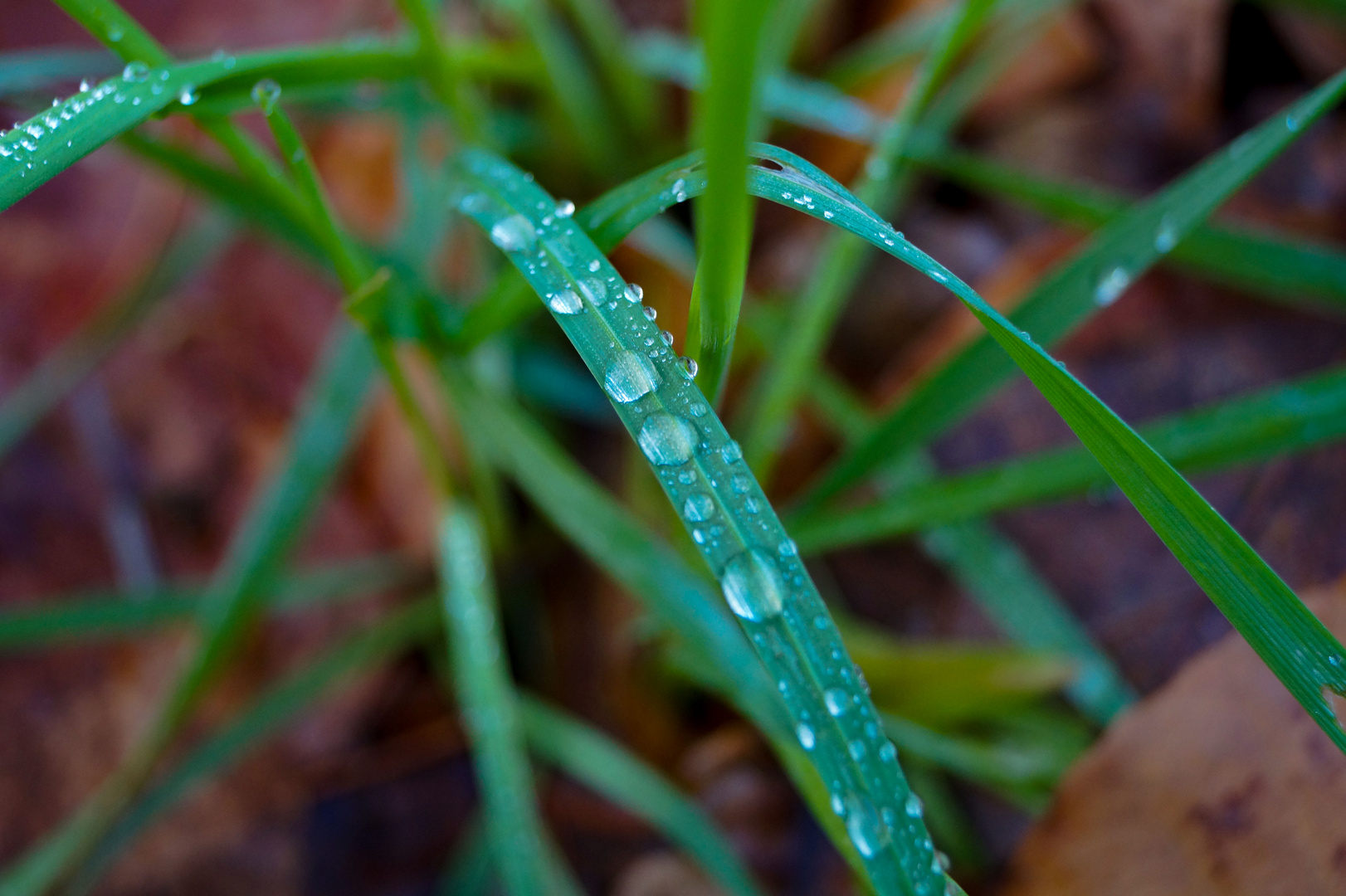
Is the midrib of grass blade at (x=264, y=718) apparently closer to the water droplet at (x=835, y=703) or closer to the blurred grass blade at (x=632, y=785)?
the blurred grass blade at (x=632, y=785)

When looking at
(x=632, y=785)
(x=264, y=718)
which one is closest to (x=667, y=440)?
(x=632, y=785)

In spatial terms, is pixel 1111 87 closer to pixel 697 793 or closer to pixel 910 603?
pixel 910 603

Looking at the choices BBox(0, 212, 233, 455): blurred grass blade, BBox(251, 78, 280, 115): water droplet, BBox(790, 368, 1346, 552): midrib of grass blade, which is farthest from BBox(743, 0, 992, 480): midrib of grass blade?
BBox(0, 212, 233, 455): blurred grass blade

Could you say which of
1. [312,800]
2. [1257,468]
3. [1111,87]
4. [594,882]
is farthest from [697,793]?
[1111,87]

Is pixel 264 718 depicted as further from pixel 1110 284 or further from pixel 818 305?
pixel 1110 284

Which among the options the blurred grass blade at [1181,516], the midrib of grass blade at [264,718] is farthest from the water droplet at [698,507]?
the midrib of grass blade at [264,718]
